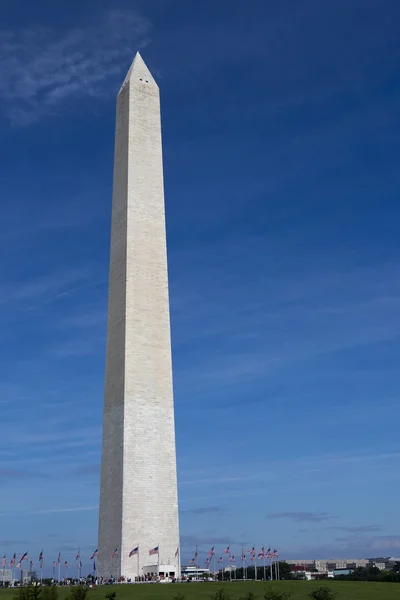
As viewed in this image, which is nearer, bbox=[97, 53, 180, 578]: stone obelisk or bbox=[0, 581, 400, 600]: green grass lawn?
bbox=[0, 581, 400, 600]: green grass lawn

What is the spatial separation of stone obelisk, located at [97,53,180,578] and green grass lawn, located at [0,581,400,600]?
5.75 meters

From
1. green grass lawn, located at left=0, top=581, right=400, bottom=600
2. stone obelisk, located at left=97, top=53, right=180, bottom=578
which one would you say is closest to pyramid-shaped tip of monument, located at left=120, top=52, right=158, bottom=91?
stone obelisk, located at left=97, top=53, right=180, bottom=578

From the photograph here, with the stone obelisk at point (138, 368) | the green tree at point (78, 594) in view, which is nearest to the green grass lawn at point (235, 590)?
the stone obelisk at point (138, 368)

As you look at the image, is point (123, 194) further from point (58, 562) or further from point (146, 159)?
point (58, 562)

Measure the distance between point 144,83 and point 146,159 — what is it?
6.94 meters

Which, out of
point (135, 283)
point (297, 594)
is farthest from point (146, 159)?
point (297, 594)

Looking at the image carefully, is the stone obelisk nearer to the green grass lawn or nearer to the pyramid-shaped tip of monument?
the pyramid-shaped tip of monument

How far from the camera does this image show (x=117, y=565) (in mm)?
50156

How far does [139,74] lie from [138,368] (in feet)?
80.2

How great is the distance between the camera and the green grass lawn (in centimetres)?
4125

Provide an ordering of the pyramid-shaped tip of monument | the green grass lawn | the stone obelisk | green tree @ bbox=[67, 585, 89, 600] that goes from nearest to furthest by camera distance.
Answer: green tree @ bbox=[67, 585, 89, 600], the green grass lawn, the stone obelisk, the pyramid-shaped tip of monument

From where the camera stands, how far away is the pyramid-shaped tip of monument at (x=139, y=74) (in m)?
62.5

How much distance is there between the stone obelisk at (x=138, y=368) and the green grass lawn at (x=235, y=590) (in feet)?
18.9

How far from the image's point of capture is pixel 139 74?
62938mm
